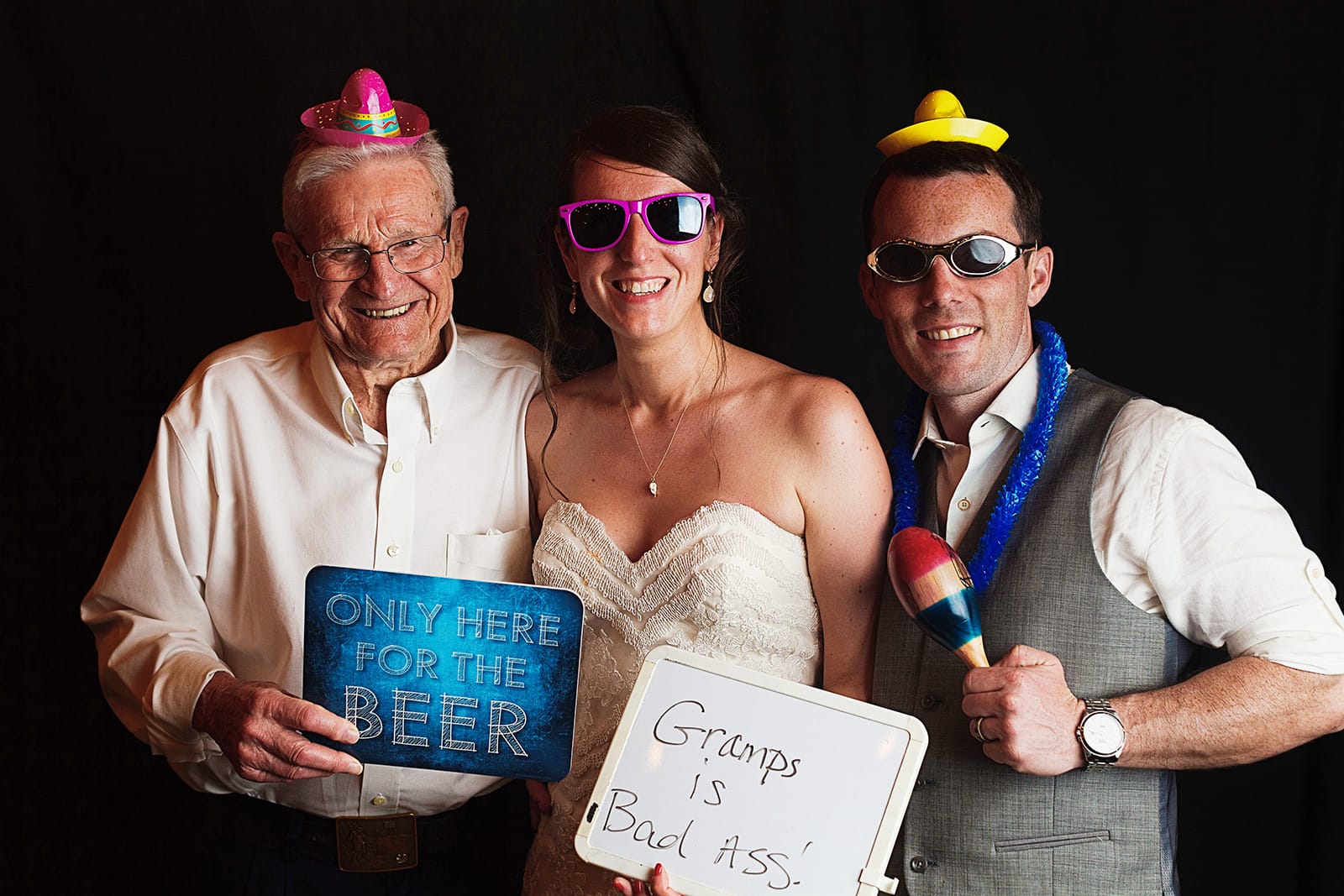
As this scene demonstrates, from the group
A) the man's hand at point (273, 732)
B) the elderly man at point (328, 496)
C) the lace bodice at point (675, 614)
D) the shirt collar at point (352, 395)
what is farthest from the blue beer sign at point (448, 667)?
the shirt collar at point (352, 395)

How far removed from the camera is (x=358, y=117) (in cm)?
218

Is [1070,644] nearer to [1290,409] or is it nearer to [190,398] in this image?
[1290,409]

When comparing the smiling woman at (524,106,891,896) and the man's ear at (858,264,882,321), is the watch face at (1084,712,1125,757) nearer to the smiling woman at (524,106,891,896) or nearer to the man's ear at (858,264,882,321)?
the smiling woman at (524,106,891,896)

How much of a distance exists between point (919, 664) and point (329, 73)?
6.37ft

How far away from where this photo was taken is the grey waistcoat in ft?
5.83

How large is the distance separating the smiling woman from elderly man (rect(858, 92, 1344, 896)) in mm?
140

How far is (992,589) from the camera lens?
1854 millimetres

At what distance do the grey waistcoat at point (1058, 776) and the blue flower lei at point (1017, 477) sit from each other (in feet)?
0.06

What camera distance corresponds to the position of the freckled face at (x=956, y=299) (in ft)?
6.39

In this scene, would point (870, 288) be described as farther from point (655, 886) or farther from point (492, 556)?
point (655, 886)

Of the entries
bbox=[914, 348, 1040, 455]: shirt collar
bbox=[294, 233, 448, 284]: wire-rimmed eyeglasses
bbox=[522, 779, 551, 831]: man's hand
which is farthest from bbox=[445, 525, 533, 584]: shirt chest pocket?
bbox=[914, 348, 1040, 455]: shirt collar

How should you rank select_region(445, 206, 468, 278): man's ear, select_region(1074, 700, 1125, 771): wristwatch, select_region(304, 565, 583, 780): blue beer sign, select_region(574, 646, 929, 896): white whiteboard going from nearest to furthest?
select_region(574, 646, 929, 896): white whiteboard < select_region(1074, 700, 1125, 771): wristwatch < select_region(304, 565, 583, 780): blue beer sign < select_region(445, 206, 468, 278): man's ear

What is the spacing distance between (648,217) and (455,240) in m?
0.47

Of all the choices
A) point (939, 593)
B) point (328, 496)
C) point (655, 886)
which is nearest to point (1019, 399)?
point (939, 593)
